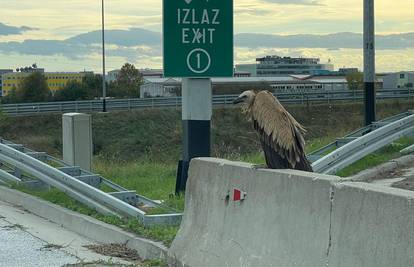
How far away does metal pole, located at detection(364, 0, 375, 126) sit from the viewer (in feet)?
50.8

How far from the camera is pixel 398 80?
283 ft

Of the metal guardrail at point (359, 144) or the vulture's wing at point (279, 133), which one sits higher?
the vulture's wing at point (279, 133)

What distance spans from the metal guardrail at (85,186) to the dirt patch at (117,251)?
0.50 metres

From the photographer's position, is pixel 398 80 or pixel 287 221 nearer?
pixel 287 221

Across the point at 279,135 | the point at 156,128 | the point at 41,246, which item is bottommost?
the point at 156,128

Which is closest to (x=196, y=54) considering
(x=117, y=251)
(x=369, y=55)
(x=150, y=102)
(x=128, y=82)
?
(x=117, y=251)

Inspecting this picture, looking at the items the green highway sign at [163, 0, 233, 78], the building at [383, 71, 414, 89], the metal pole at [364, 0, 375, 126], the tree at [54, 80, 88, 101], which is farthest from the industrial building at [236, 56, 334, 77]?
the green highway sign at [163, 0, 233, 78]

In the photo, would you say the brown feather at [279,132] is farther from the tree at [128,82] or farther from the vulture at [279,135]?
the tree at [128,82]

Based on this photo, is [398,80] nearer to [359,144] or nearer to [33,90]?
[33,90]

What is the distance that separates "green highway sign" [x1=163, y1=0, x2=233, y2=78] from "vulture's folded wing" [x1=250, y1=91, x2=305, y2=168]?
3976 mm

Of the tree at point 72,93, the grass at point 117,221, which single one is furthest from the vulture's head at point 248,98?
the tree at point 72,93

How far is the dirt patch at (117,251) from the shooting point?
7.48 meters

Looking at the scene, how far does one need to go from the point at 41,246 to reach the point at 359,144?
23.6 feet

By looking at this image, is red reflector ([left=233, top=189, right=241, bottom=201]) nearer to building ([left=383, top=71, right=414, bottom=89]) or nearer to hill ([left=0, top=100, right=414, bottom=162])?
hill ([left=0, top=100, right=414, bottom=162])
